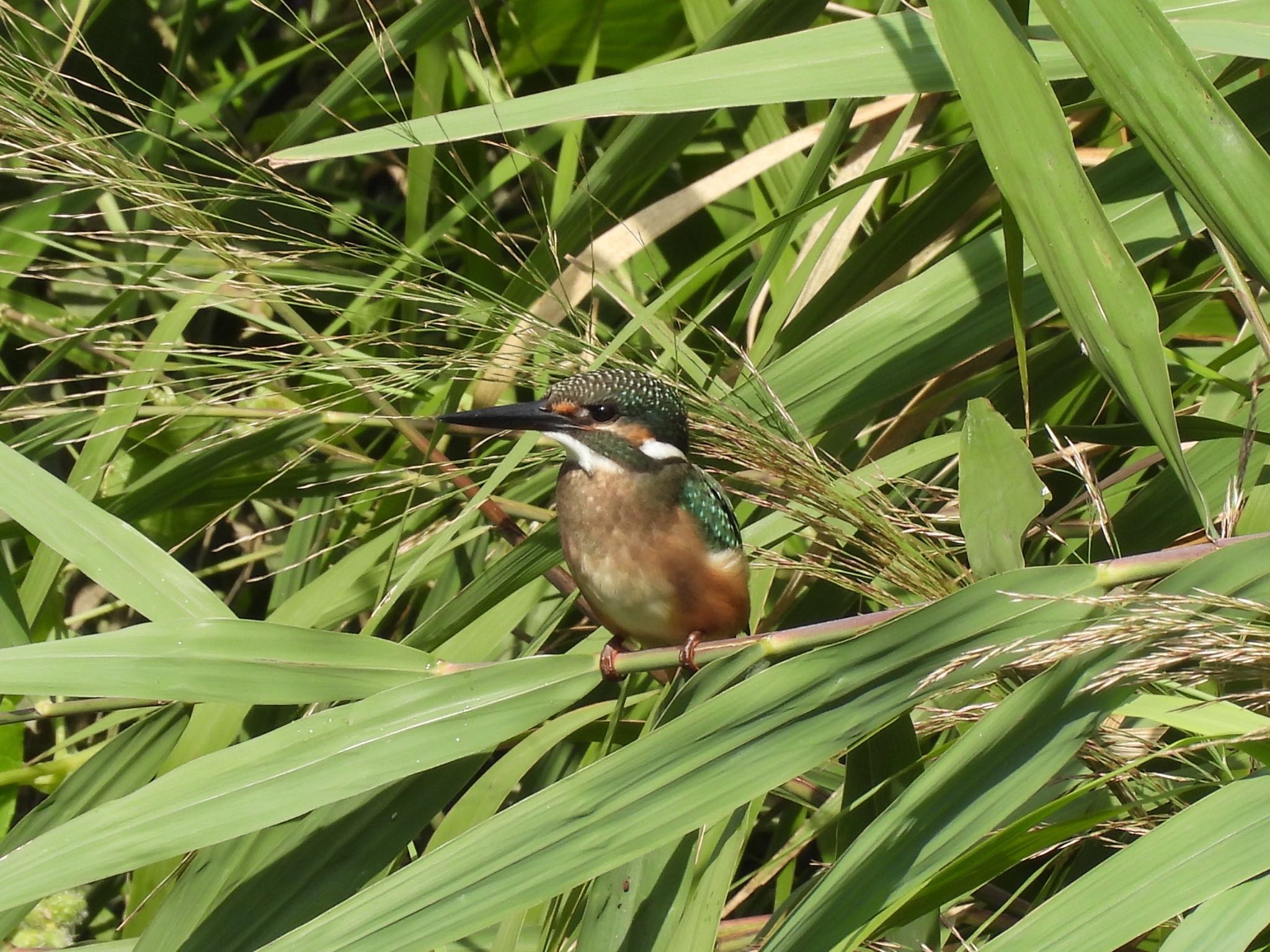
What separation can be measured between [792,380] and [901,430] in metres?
0.47

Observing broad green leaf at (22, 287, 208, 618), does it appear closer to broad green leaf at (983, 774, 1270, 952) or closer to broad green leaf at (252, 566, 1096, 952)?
broad green leaf at (252, 566, 1096, 952)

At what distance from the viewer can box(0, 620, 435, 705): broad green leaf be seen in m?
1.14

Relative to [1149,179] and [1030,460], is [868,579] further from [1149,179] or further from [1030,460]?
[1149,179]

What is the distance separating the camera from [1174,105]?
1148mm

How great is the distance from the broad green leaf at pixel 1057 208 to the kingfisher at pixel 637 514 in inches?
26.3

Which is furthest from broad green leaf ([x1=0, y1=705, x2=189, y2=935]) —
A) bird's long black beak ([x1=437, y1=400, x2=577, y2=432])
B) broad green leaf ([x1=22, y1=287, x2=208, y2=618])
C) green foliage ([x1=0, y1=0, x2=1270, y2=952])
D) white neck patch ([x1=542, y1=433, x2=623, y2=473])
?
white neck patch ([x1=542, y1=433, x2=623, y2=473])

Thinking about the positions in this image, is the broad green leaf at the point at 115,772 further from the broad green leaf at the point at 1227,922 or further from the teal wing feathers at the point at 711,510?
the broad green leaf at the point at 1227,922

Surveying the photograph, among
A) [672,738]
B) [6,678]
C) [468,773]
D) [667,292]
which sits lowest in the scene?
[468,773]

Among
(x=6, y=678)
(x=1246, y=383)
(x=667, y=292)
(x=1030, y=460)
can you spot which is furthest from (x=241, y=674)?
(x=1246, y=383)

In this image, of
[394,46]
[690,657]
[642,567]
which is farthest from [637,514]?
[394,46]

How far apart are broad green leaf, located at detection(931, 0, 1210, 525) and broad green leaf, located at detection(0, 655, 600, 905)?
64 centimetres

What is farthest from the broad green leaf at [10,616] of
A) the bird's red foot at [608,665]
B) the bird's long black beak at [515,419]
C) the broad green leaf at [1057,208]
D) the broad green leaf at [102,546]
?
the broad green leaf at [1057,208]

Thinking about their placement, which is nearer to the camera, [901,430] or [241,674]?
[241,674]

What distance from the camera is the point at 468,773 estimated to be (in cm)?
139
